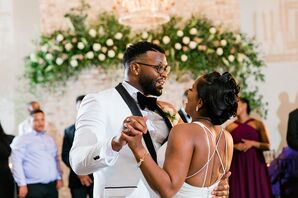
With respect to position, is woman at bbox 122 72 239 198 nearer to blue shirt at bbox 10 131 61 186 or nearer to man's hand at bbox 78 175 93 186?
man's hand at bbox 78 175 93 186

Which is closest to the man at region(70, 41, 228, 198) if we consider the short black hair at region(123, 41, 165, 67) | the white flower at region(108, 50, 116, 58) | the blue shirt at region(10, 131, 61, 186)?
the short black hair at region(123, 41, 165, 67)

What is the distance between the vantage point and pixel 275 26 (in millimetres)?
8180

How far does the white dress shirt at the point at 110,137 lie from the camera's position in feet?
7.99

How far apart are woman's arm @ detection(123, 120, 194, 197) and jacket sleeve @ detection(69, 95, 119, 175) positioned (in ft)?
0.37

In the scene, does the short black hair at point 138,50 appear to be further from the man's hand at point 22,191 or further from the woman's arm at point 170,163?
the man's hand at point 22,191

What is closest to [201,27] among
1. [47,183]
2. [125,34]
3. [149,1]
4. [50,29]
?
[125,34]

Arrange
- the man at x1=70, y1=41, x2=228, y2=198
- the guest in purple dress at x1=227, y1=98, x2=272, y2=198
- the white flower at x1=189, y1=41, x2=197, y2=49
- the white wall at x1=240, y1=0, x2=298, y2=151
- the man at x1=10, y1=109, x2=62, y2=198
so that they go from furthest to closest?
the white wall at x1=240, y1=0, x2=298, y2=151, the white flower at x1=189, y1=41, x2=197, y2=49, the guest in purple dress at x1=227, y1=98, x2=272, y2=198, the man at x1=10, y1=109, x2=62, y2=198, the man at x1=70, y1=41, x2=228, y2=198

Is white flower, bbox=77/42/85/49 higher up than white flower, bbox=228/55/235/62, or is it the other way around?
white flower, bbox=77/42/85/49

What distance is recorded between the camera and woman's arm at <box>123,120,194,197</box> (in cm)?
221

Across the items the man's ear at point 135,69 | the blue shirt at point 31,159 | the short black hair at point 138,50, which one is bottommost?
the blue shirt at point 31,159

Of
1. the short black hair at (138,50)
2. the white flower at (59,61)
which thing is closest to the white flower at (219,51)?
the white flower at (59,61)

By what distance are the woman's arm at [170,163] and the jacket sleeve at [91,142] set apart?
0.11 m

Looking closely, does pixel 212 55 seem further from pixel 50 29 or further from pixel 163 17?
pixel 50 29

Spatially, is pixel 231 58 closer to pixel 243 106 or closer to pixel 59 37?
pixel 243 106
